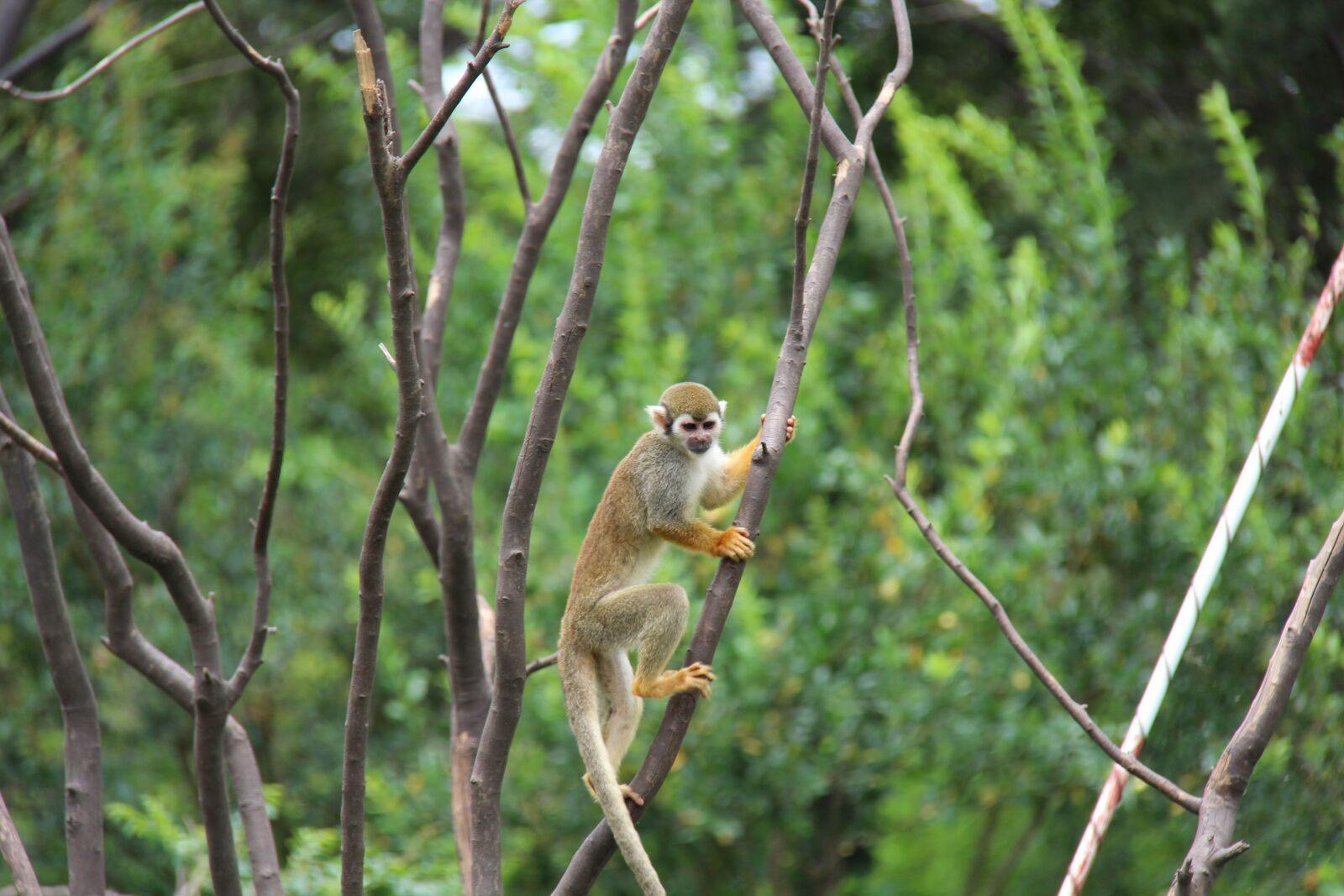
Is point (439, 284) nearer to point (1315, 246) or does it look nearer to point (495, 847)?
point (495, 847)

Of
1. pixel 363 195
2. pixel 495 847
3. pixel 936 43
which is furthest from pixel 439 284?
pixel 363 195

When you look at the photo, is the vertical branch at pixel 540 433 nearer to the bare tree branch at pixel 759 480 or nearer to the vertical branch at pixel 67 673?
the bare tree branch at pixel 759 480

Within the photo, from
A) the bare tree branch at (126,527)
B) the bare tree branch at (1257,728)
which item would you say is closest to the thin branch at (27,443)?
the bare tree branch at (126,527)

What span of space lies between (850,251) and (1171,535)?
9.71ft

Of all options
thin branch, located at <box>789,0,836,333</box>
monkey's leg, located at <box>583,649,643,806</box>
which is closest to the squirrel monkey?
monkey's leg, located at <box>583,649,643,806</box>

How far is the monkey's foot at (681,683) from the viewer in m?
2.40

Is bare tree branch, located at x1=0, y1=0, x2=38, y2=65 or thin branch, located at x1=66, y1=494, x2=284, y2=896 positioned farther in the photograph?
bare tree branch, located at x1=0, y1=0, x2=38, y2=65

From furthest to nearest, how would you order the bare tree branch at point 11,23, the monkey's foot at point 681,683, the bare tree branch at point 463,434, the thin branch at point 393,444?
the bare tree branch at point 11,23
the bare tree branch at point 463,434
the monkey's foot at point 681,683
the thin branch at point 393,444

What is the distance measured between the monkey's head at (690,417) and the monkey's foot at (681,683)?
72cm

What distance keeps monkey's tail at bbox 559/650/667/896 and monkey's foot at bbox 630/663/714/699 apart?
132 mm

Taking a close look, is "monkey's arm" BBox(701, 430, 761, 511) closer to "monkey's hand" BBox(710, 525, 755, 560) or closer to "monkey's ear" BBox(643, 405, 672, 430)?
"monkey's ear" BBox(643, 405, 672, 430)

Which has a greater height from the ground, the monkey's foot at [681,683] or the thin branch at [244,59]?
the thin branch at [244,59]

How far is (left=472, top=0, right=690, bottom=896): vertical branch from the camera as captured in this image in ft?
6.79

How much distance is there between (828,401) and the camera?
220 inches
